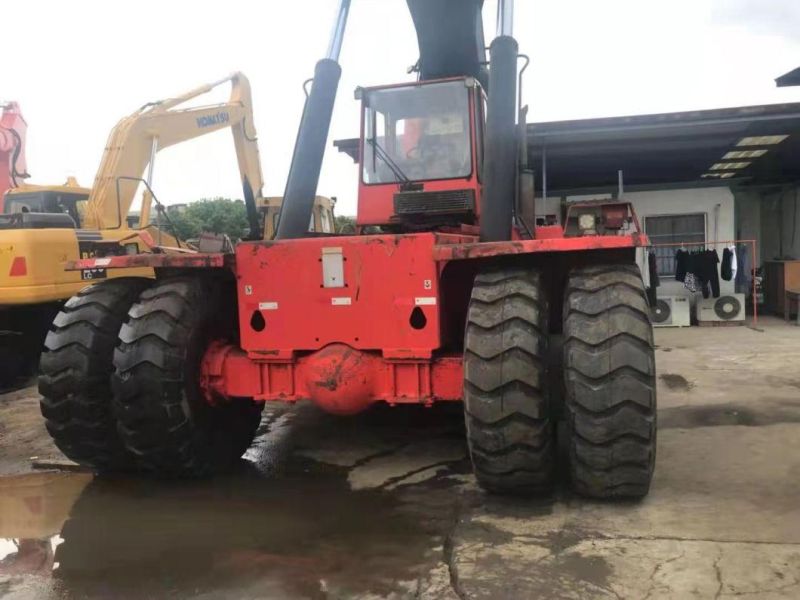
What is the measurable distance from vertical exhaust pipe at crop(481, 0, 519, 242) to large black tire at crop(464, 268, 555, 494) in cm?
70

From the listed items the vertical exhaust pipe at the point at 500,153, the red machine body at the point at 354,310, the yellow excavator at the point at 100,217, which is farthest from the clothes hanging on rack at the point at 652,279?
the vertical exhaust pipe at the point at 500,153

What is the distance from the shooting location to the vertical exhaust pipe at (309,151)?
17.3 ft

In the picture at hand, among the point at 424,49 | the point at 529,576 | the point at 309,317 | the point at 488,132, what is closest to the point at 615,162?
the point at 424,49

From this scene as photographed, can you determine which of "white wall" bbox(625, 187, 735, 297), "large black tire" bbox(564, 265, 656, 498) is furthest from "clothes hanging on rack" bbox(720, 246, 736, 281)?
"large black tire" bbox(564, 265, 656, 498)

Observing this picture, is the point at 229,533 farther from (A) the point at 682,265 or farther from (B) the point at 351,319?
(A) the point at 682,265

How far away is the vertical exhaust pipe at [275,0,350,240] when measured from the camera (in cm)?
526

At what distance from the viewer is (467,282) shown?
4957 mm

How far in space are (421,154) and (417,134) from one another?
0.18 m

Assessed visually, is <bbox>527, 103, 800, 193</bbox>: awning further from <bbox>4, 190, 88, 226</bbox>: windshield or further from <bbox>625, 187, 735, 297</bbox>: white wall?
<bbox>4, 190, 88, 226</bbox>: windshield

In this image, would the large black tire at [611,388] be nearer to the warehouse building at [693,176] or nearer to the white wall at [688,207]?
the warehouse building at [693,176]

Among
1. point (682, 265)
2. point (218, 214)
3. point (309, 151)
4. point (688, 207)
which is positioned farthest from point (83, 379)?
point (218, 214)

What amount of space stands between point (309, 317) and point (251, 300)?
0.43 meters

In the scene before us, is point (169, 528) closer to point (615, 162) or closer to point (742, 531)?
point (742, 531)

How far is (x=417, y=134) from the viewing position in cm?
582
